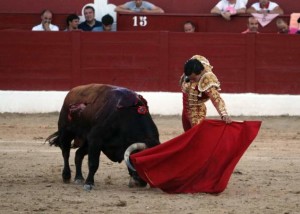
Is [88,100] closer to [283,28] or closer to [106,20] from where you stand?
[106,20]

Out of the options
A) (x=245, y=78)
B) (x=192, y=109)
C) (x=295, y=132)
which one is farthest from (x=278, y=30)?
(x=192, y=109)

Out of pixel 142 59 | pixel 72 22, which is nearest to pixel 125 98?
pixel 142 59

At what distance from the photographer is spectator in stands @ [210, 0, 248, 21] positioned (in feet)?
46.4

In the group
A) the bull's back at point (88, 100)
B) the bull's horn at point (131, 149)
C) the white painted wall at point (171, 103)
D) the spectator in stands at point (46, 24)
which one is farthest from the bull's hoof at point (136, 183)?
the spectator in stands at point (46, 24)

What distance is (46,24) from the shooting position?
14.2 meters

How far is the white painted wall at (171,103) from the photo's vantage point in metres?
13.8

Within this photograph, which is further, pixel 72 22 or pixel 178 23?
pixel 178 23

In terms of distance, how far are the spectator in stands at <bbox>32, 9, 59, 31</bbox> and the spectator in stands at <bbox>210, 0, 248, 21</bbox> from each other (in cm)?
213

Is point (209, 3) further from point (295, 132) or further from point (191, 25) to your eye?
point (295, 132)

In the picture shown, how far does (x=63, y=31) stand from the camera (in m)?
14.0

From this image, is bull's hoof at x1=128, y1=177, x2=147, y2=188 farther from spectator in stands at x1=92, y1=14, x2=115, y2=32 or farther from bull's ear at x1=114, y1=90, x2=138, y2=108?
spectator in stands at x1=92, y1=14, x2=115, y2=32

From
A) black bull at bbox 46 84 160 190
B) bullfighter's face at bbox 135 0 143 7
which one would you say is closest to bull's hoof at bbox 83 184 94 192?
black bull at bbox 46 84 160 190

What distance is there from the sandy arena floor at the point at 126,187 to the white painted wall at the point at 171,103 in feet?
6.39

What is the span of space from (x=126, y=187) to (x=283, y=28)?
6.28 meters
